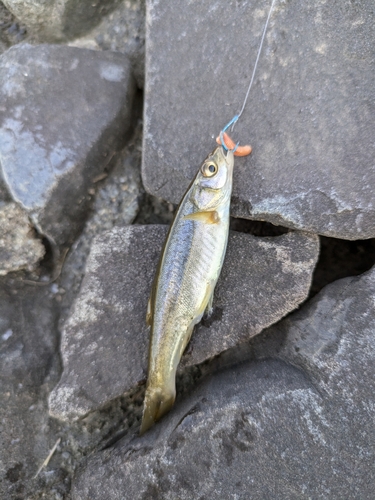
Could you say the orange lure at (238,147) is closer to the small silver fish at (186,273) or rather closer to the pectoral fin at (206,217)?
the small silver fish at (186,273)

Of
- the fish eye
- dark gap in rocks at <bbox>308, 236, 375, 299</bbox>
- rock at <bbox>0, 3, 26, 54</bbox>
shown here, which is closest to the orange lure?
the fish eye

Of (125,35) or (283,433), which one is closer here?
(283,433)

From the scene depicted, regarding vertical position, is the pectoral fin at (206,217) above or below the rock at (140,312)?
above

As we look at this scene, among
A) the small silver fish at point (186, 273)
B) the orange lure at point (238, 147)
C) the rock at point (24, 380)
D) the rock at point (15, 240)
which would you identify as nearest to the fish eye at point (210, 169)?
the small silver fish at point (186, 273)

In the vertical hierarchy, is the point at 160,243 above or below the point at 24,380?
above

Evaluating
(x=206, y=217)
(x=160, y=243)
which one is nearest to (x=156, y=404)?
(x=160, y=243)

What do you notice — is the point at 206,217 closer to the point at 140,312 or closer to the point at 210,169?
the point at 210,169

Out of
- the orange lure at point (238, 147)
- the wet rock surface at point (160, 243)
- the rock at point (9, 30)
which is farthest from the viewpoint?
the rock at point (9, 30)
